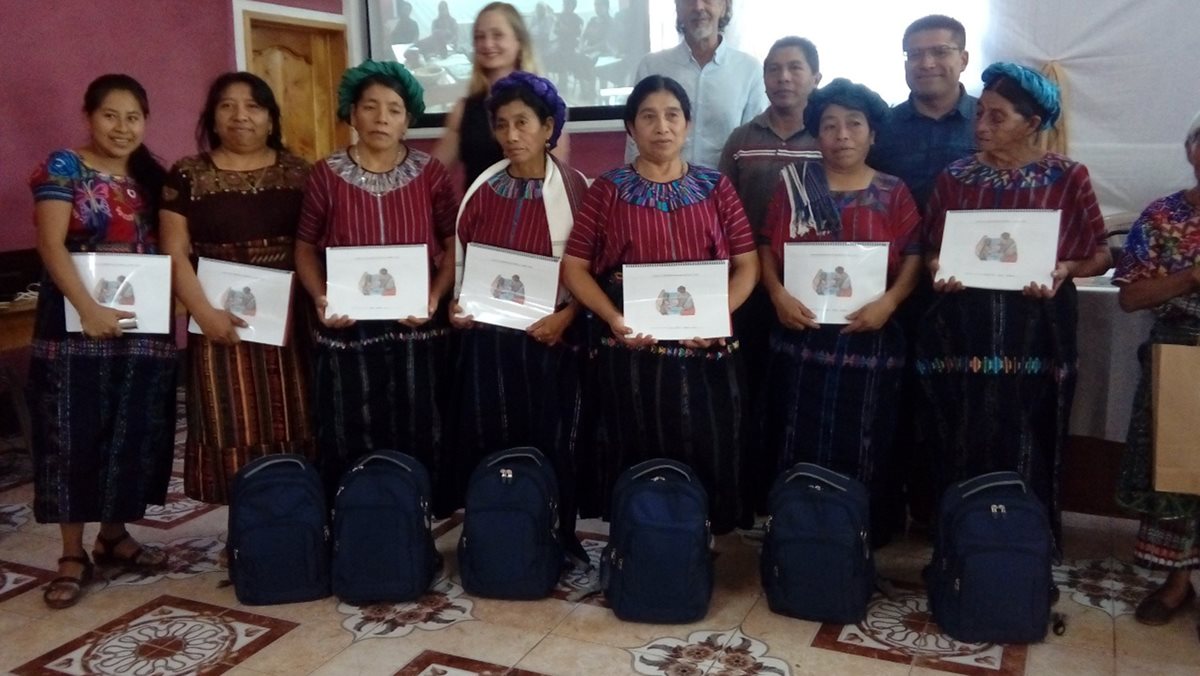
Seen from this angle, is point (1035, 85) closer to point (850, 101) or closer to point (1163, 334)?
point (850, 101)

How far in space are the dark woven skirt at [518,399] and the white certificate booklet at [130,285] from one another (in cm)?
78

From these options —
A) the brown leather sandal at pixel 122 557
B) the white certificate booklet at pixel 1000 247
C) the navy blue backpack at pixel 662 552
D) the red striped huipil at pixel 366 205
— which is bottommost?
the brown leather sandal at pixel 122 557

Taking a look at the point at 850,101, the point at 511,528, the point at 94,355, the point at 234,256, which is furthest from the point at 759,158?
the point at 94,355

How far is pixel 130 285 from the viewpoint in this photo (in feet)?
7.93

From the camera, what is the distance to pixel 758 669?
2.09 metres

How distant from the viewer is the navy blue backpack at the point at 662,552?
89.8 inches

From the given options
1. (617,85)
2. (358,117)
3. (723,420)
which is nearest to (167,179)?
(358,117)

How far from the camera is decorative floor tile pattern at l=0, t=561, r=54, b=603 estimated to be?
2586mm

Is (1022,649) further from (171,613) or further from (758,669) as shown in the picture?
(171,613)

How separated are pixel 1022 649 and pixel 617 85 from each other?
3951 mm

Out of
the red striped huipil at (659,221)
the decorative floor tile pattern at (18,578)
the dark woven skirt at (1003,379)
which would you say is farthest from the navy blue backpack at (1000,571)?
the decorative floor tile pattern at (18,578)

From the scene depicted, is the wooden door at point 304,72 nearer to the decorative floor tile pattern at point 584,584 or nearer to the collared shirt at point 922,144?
the decorative floor tile pattern at point 584,584

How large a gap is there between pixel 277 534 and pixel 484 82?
1.38 m

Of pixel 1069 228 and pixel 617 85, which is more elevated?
pixel 617 85
